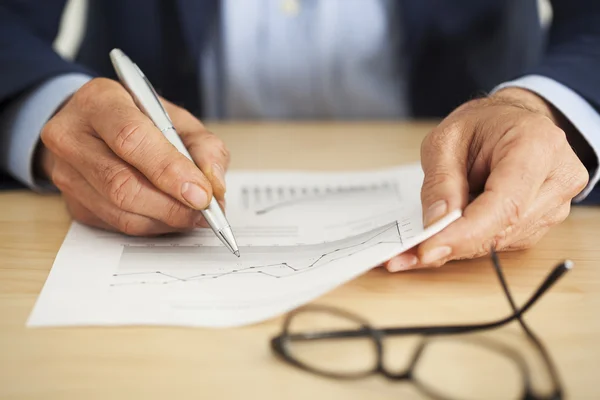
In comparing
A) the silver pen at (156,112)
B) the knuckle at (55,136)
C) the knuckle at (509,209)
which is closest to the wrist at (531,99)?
the knuckle at (509,209)

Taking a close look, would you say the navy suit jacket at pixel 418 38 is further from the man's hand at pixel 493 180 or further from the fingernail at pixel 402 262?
the fingernail at pixel 402 262

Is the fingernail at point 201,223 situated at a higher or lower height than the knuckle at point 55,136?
lower

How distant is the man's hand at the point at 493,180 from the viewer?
43 centimetres

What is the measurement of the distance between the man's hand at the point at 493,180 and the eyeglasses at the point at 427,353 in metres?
0.05

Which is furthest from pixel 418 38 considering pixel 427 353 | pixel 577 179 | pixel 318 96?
pixel 427 353

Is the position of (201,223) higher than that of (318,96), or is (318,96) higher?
(201,223)

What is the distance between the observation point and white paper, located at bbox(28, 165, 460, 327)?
1.36ft

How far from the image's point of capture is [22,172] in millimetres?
655

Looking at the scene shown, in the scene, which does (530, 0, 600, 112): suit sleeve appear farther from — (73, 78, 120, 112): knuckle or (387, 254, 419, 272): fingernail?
(73, 78, 120, 112): knuckle

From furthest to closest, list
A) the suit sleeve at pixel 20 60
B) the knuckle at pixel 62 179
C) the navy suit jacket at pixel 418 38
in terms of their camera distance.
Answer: the navy suit jacket at pixel 418 38, the suit sleeve at pixel 20 60, the knuckle at pixel 62 179

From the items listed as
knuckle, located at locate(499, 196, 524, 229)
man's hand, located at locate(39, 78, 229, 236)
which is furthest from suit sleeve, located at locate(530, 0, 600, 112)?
man's hand, located at locate(39, 78, 229, 236)

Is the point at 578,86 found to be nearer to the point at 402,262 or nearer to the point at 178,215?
the point at 402,262

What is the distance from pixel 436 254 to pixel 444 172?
0.24 feet

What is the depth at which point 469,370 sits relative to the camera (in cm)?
36
